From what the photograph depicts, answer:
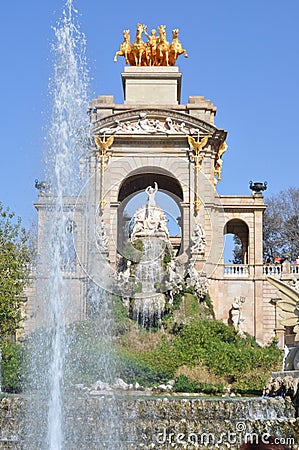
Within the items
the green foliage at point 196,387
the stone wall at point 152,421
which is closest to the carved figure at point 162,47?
the green foliage at point 196,387

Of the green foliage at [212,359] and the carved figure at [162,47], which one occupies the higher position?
the carved figure at [162,47]

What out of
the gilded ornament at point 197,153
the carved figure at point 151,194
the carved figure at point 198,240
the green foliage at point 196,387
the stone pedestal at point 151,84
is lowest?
the green foliage at point 196,387

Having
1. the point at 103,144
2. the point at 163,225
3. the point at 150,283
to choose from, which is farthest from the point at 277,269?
the point at 103,144

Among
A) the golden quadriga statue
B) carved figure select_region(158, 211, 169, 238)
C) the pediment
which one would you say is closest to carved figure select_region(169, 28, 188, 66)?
the golden quadriga statue

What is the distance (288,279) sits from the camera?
1357 inches

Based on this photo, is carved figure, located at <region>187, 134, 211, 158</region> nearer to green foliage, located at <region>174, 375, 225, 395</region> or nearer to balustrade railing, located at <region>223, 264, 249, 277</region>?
balustrade railing, located at <region>223, 264, 249, 277</region>

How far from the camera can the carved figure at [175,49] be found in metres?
37.6

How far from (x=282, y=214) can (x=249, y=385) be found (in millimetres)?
25419

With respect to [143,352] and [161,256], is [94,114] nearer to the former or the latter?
[161,256]

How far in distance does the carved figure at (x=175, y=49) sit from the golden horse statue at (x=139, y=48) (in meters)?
1.14

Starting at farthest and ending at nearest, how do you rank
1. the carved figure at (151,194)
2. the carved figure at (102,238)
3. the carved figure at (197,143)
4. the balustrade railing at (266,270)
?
the balustrade railing at (266,270)
the carved figure at (151,194)
the carved figure at (197,143)
the carved figure at (102,238)

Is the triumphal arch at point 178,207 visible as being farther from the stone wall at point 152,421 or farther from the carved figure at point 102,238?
the stone wall at point 152,421

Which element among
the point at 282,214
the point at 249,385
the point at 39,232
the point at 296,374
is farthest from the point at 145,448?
the point at 282,214

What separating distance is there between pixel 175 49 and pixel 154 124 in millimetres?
4756
